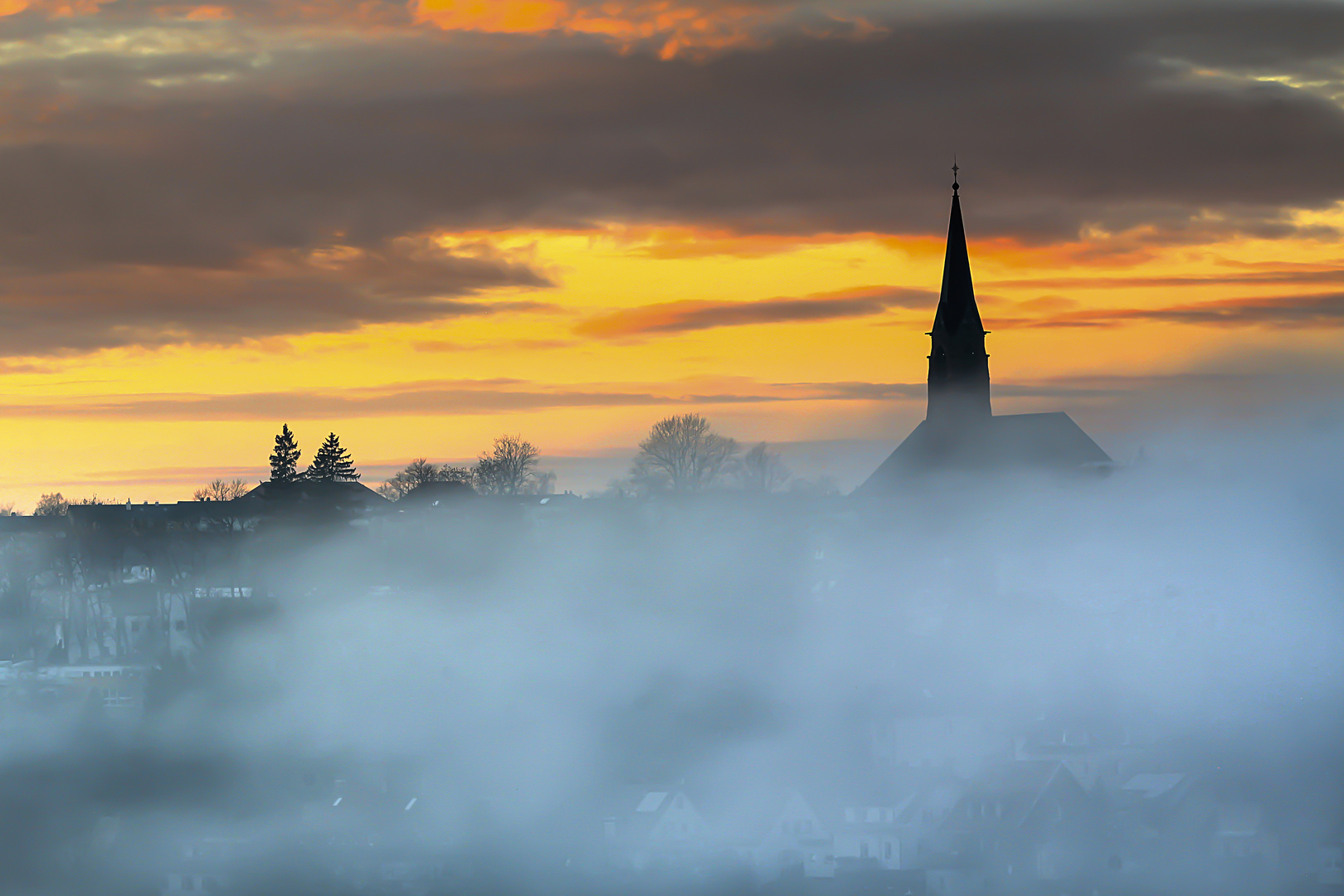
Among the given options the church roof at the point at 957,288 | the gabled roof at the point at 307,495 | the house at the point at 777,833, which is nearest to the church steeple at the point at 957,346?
the church roof at the point at 957,288

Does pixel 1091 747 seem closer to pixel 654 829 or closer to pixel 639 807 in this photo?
pixel 654 829

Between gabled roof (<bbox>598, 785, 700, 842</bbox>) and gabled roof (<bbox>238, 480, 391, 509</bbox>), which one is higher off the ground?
gabled roof (<bbox>238, 480, 391, 509</bbox>)

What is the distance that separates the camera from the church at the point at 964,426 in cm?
9844

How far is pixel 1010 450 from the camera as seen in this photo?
109m

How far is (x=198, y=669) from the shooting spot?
93188 millimetres

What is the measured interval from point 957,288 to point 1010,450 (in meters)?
15.2

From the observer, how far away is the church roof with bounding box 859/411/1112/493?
10706 cm

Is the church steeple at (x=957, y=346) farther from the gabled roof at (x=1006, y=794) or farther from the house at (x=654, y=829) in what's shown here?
the house at (x=654, y=829)

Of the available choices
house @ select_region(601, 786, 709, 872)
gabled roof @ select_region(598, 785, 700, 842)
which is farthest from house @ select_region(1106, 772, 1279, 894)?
gabled roof @ select_region(598, 785, 700, 842)

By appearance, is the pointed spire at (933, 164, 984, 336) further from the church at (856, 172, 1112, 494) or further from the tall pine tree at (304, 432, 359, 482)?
the tall pine tree at (304, 432, 359, 482)

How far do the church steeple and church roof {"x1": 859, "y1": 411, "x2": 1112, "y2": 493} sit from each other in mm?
5248

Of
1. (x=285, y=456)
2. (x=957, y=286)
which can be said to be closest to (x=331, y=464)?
(x=285, y=456)

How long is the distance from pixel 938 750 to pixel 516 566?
94.4 ft

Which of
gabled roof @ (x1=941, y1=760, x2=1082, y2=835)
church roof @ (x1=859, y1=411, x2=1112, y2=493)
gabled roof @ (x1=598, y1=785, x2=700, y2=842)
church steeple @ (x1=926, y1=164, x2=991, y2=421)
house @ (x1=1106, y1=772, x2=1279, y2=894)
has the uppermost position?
church steeple @ (x1=926, y1=164, x2=991, y2=421)
